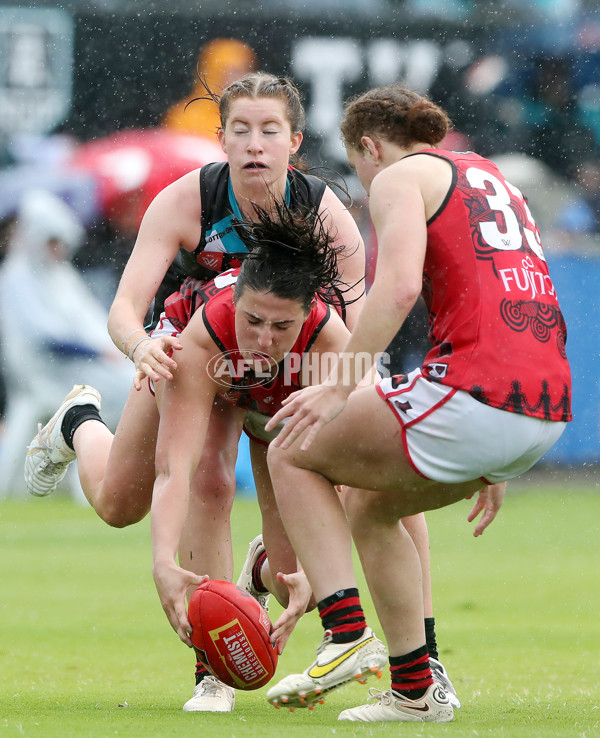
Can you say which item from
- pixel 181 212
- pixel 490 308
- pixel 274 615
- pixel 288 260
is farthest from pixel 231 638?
pixel 274 615

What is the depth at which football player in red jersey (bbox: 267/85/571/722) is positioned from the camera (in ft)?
11.5

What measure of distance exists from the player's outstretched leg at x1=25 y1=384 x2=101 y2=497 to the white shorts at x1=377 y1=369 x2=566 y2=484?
113 inches

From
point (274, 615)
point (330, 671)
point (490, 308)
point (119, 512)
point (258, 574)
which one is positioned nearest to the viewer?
point (330, 671)

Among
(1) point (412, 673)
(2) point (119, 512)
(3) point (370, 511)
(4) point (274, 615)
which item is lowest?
(4) point (274, 615)

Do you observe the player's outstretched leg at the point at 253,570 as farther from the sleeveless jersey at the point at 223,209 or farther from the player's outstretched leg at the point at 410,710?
the player's outstretched leg at the point at 410,710

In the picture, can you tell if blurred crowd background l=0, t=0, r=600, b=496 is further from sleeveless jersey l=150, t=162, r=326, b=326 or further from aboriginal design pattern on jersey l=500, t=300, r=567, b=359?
aboriginal design pattern on jersey l=500, t=300, r=567, b=359

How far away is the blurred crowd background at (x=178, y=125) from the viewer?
45.8ft

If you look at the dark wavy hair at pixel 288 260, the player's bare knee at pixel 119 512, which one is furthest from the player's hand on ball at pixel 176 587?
the player's bare knee at pixel 119 512

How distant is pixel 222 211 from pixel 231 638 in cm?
179

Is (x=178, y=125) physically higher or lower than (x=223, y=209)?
higher

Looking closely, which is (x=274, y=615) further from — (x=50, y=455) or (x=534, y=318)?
(x=534, y=318)

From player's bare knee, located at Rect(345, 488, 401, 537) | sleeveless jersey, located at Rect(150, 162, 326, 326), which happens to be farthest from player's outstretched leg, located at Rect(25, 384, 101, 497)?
player's bare knee, located at Rect(345, 488, 401, 537)

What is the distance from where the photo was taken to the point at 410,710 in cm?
396

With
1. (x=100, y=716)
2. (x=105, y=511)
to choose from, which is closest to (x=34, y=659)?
(x=105, y=511)
